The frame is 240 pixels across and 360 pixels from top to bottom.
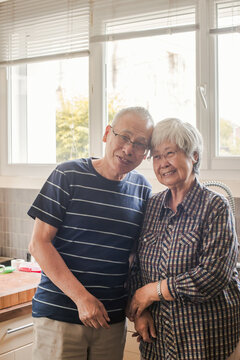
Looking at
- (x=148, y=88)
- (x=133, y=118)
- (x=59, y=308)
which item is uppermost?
(x=148, y=88)

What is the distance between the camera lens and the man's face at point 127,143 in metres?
1.67

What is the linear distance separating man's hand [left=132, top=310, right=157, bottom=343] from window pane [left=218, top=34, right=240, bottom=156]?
3.64 ft

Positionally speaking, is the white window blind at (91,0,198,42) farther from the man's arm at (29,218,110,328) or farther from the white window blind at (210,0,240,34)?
the man's arm at (29,218,110,328)

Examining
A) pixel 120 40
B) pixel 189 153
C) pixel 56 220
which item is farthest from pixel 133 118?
pixel 120 40

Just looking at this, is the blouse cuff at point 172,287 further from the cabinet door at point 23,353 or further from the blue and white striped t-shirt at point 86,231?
the cabinet door at point 23,353

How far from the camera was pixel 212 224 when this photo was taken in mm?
1509

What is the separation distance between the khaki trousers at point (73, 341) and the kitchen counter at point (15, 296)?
1.69 feet

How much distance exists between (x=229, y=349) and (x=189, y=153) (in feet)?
2.15

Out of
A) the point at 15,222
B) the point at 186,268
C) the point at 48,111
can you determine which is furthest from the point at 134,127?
the point at 15,222

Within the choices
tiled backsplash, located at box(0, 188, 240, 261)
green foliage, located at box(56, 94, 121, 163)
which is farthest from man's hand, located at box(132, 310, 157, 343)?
tiled backsplash, located at box(0, 188, 240, 261)

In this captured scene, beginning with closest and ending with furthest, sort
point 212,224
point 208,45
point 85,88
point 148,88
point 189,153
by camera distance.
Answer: point 212,224
point 189,153
point 208,45
point 148,88
point 85,88

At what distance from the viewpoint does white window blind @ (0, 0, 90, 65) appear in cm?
286

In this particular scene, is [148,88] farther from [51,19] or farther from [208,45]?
[51,19]

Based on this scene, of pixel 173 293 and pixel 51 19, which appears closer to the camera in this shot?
pixel 173 293
